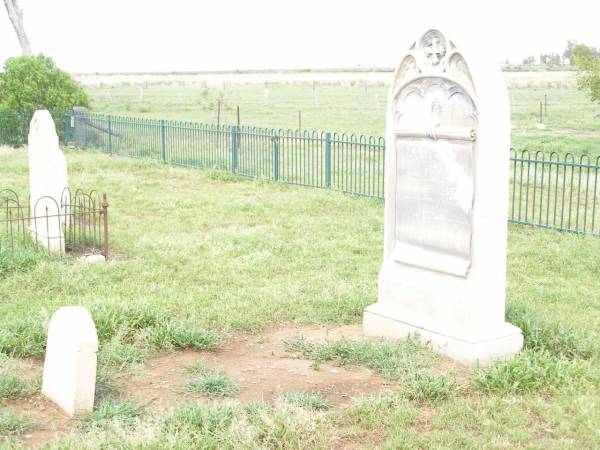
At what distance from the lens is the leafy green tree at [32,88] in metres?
22.4

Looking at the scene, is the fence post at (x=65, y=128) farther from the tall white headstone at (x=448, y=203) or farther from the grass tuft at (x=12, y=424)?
the grass tuft at (x=12, y=424)

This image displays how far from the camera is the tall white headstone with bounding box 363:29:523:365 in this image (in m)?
5.49

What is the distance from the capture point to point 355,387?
5.29 metres

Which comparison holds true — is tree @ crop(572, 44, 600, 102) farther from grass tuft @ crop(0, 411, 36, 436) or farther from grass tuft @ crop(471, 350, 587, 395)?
grass tuft @ crop(0, 411, 36, 436)

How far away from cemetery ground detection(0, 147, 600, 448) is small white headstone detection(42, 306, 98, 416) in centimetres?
Result: 11

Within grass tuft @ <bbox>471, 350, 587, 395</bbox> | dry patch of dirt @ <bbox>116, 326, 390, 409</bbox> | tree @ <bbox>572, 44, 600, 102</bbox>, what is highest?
tree @ <bbox>572, 44, 600, 102</bbox>

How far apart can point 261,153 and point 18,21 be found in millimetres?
18586

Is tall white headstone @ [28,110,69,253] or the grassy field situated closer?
tall white headstone @ [28,110,69,253]

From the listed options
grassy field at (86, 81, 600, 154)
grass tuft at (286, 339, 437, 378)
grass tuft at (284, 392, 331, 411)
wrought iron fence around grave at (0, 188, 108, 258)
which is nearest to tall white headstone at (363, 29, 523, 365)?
grass tuft at (286, 339, 437, 378)

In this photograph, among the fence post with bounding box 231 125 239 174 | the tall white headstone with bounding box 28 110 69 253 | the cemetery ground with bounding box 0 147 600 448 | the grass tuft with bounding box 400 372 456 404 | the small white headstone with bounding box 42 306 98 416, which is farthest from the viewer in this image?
the fence post with bounding box 231 125 239 174

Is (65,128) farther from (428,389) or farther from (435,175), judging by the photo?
(428,389)

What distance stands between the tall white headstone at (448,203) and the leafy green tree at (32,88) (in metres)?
18.3

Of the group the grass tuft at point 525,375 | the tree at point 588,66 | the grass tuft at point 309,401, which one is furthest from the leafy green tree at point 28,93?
the grass tuft at point 525,375

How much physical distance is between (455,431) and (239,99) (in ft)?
134
